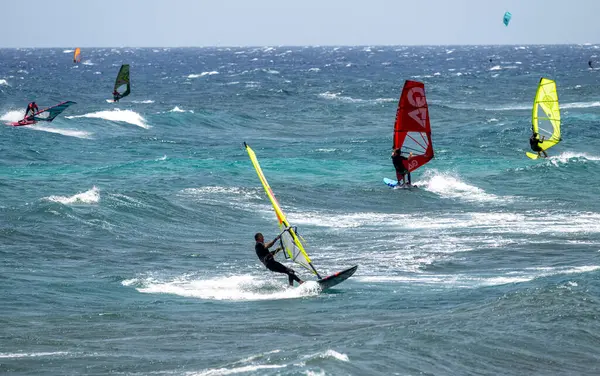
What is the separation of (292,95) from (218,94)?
20.1 ft

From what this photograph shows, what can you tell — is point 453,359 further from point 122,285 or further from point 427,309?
point 122,285

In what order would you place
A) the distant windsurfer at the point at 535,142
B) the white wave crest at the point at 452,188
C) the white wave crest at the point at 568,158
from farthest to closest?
the white wave crest at the point at 568,158 < the distant windsurfer at the point at 535,142 < the white wave crest at the point at 452,188

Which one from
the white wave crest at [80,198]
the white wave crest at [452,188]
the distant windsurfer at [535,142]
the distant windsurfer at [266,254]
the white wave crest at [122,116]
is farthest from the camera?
the white wave crest at [122,116]

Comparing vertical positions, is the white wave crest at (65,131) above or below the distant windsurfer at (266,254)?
below

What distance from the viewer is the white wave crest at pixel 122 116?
165 feet

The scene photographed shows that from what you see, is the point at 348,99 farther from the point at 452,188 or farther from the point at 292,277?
the point at 292,277

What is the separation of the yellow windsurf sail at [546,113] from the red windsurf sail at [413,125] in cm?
694

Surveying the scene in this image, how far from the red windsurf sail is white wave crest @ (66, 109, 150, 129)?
2516 cm

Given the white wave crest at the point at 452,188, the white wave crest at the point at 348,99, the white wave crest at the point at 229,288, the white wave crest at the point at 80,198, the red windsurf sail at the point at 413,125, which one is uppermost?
the red windsurf sail at the point at 413,125

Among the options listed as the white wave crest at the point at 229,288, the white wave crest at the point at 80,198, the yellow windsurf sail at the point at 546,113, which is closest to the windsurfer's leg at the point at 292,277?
the white wave crest at the point at 229,288

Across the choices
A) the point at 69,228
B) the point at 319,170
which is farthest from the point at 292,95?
the point at 69,228

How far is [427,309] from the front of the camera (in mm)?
14359

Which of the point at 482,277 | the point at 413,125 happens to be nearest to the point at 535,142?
the point at 413,125

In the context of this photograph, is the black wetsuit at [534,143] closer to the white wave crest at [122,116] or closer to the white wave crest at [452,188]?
the white wave crest at [452,188]
